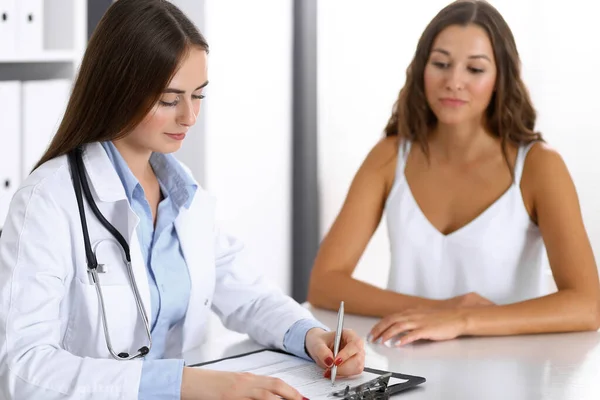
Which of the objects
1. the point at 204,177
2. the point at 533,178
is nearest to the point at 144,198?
the point at 533,178

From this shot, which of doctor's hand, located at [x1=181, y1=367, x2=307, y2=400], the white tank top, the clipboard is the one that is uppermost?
the white tank top

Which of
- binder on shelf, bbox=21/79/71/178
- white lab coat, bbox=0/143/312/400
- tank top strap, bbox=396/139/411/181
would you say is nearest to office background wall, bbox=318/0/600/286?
tank top strap, bbox=396/139/411/181

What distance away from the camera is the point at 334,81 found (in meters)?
4.10

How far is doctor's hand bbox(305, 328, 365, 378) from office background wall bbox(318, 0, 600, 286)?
1966 millimetres

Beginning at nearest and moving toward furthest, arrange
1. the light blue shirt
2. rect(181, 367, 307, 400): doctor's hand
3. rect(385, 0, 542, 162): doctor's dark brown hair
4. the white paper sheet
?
rect(181, 367, 307, 400): doctor's hand < the white paper sheet < the light blue shirt < rect(385, 0, 542, 162): doctor's dark brown hair

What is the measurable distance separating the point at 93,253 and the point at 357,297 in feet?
2.69

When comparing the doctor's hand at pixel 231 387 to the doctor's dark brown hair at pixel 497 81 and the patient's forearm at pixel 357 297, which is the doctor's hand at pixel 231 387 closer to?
the patient's forearm at pixel 357 297

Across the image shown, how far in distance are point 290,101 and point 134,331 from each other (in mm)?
2521

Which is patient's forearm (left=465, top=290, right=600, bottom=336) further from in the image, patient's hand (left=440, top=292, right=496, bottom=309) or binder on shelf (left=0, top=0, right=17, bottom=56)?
binder on shelf (left=0, top=0, right=17, bottom=56)

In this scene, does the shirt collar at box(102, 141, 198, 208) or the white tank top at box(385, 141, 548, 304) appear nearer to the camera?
the shirt collar at box(102, 141, 198, 208)

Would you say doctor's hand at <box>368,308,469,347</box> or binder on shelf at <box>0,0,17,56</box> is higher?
binder on shelf at <box>0,0,17,56</box>

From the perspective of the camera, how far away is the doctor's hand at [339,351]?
1.69 meters

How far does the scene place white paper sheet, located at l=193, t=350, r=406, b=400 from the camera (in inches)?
63.9

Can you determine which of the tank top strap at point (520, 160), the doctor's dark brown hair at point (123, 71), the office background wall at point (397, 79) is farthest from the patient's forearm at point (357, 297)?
the office background wall at point (397, 79)
